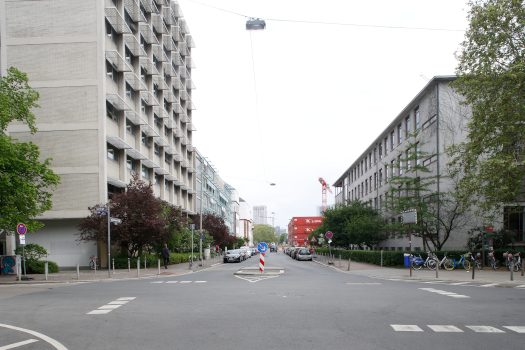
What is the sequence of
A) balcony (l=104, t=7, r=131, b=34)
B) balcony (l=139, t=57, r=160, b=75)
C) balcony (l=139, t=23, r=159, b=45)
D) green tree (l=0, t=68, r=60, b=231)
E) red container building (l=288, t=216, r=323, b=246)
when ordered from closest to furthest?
1. green tree (l=0, t=68, r=60, b=231)
2. balcony (l=104, t=7, r=131, b=34)
3. balcony (l=139, t=57, r=160, b=75)
4. balcony (l=139, t=23, r=159, b=45)
5. red container building (l=288, t=216, r=323, b=246)

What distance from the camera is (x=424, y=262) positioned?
3238cm

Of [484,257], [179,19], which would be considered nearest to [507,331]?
[484,257]

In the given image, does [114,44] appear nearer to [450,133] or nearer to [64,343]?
[450,133]

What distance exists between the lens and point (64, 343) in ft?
27.0

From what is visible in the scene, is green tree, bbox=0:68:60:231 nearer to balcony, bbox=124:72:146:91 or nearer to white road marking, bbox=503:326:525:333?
balcony, bbox=124:72:146:91

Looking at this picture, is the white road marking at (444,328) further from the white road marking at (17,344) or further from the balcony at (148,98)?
the balcony at (148,98)

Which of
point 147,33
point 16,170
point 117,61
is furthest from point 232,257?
point 16,170

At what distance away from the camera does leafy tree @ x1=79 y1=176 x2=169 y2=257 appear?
106 feet

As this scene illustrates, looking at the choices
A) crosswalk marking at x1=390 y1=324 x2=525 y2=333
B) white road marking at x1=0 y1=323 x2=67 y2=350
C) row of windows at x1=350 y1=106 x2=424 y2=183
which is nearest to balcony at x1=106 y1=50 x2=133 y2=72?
row of windows at x1=350 y1=106 x2=424 y2=183

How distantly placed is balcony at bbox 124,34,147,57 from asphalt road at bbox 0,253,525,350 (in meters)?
28.8

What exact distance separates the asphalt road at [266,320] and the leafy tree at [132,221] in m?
16.4

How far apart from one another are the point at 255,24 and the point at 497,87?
13.4 m

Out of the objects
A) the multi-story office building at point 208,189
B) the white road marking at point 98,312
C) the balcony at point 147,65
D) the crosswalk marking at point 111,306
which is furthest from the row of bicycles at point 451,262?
the multi-story office building at point 208,189

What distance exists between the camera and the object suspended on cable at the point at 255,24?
18594 millimetres
